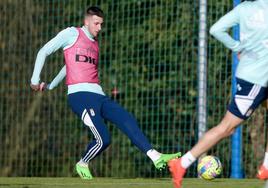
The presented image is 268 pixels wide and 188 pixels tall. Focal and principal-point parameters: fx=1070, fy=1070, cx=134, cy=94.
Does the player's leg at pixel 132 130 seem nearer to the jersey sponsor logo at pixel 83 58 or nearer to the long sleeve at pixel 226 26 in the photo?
the jersey sponsor logo at pixel 83 58

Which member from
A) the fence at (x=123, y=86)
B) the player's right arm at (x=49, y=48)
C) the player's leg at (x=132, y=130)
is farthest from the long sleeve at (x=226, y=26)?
the fence at (x=123, y=86)

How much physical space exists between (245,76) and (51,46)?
3489 mm

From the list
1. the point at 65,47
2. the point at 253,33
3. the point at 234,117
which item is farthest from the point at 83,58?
the point at 234,117

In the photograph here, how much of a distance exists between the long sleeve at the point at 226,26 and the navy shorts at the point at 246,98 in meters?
0.40

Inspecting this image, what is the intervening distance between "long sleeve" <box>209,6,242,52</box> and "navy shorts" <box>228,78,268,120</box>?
1.32 feet

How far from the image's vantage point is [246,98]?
8695mm

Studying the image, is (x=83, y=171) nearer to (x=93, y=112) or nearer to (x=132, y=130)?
(x=93, y=112)

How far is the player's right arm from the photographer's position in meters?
11.5

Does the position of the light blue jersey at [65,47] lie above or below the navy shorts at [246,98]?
above

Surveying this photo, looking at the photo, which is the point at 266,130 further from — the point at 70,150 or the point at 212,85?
the point at 70,150

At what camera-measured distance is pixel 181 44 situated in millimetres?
16234

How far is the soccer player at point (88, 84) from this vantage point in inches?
455

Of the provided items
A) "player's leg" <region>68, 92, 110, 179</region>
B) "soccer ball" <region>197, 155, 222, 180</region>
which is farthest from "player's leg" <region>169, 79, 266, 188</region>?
"player's leg" <region>68, 92, 110, 179</region>

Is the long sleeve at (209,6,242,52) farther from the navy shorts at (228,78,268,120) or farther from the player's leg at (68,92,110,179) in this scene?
the player's leg at (68,92,110,179)
